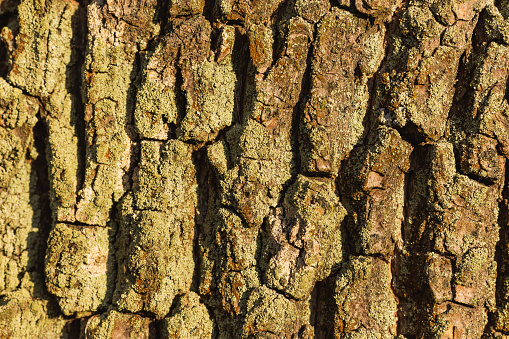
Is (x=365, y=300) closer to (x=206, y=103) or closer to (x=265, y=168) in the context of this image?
(x=265, y=168)

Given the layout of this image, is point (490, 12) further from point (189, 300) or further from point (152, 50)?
point (189, 300)

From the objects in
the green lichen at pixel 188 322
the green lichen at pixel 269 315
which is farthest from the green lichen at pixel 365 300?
the green lichen at pixel 188 322

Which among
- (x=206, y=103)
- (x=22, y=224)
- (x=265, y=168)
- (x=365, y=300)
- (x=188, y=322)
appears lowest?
(x=188, y=322)

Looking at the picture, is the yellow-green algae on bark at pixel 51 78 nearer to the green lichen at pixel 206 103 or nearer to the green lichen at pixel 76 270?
the green lichen at pixel 76 270

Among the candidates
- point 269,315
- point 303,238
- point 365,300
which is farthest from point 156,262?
point 365,300

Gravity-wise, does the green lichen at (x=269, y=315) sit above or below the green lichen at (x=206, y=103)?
below

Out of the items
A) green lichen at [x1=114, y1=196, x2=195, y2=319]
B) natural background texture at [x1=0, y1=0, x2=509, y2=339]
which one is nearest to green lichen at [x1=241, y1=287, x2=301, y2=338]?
natural background texture at [x1=0, y1=0, x2=509, y2=339]

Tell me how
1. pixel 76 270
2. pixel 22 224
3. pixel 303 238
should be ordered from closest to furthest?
1. pixel 303 238
2. pixel 76 270
3. pixel 22 224

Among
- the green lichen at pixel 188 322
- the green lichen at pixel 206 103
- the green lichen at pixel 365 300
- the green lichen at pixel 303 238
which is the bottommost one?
the green lichen at pixel 188 322

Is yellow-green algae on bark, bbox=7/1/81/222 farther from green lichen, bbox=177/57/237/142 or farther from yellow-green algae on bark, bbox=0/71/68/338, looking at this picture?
green lichen, bbox=177/57/237/142
